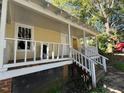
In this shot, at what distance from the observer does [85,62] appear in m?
11.7

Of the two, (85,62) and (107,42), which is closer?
(85,62)

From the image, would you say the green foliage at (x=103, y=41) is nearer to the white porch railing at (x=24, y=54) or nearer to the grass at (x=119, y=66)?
the grass at (x=119, y=66)

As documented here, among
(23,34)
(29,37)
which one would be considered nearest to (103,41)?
(29,37)

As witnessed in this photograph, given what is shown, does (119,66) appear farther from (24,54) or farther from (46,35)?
(24,54)

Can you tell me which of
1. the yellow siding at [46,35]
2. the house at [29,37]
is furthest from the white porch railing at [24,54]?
the yellow siding at [46,35]

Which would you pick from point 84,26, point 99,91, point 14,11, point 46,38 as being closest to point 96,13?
point 84,26

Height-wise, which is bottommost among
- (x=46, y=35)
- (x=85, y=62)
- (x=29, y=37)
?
(x=85, y=62)

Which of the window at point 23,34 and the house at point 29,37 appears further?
the window at point 23,34

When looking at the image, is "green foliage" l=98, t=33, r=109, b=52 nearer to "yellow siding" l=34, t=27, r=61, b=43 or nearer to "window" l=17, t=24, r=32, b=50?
"yellow siding" l=34, t=27, r=61, b=43

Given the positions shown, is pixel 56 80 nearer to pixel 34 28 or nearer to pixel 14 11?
pixel 34 28

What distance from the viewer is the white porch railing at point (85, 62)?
11078 millimetres

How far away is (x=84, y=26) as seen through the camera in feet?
46.1

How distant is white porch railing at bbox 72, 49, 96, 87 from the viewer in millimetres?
11078

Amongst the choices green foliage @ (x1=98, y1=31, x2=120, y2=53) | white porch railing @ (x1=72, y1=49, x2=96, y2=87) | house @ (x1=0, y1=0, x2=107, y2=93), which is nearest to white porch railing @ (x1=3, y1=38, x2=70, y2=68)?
house @ (x1=0, y1=0, x2=107, y2=93)
